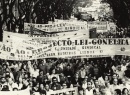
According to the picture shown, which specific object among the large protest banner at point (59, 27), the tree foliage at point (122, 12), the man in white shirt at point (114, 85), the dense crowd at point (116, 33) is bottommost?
the man in white shirt at point (114, 85)

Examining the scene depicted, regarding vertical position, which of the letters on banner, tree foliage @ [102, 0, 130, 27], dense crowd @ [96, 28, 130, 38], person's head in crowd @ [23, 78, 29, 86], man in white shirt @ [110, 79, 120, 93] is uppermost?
tree foliage @ [102, 0, 130, 27]

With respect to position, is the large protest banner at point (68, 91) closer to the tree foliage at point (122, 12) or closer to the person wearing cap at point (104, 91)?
the person wearing cap at point (104, 91)

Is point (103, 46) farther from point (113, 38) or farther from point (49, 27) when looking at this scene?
point (49, 27)

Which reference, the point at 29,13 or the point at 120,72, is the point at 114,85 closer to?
the point at 120,72

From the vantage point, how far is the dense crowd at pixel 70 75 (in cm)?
142

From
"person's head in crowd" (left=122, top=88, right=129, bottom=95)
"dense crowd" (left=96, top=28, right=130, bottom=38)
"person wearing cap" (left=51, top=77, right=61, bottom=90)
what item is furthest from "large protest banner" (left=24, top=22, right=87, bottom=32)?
"person's head in crowd" (left=122, top=88, right=129, bottom=95)

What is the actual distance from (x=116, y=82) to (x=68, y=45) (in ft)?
1.09

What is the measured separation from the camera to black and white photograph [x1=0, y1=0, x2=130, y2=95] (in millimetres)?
1420

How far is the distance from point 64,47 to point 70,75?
0.16m

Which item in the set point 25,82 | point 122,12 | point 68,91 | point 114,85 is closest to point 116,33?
point 122,12

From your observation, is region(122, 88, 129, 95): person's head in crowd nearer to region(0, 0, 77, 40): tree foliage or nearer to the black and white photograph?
the black and white photograph

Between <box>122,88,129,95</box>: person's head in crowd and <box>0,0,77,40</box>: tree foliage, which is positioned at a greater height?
<box>0,0,77,40</box>: tree foliage

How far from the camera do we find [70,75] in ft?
4.70

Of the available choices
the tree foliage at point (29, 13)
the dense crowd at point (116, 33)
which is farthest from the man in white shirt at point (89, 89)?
the tree foliage at point (29, 13)
